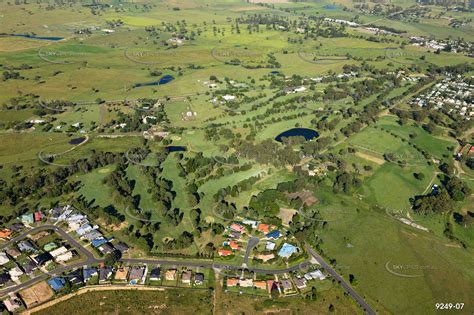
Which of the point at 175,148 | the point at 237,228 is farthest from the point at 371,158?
Answer: the point at 175,148

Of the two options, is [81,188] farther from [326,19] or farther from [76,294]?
[326,19]

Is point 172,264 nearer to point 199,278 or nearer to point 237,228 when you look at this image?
point 199,278

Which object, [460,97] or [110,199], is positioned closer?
[110,199]

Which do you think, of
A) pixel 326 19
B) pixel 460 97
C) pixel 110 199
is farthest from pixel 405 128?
pixel 326 19

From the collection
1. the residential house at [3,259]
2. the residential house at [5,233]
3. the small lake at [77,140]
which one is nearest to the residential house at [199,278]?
the residential house at [3,259]

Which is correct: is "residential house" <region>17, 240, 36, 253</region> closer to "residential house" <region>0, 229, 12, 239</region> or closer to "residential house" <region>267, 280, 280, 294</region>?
"residential house" <region>0, 229, 12, 239</region>
